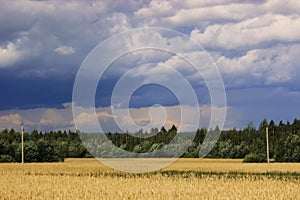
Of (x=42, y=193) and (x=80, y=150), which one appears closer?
(x=42, y=193)

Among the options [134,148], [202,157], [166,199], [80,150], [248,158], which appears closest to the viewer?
[166,199]

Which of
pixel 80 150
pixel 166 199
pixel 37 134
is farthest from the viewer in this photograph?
pixel 37 134

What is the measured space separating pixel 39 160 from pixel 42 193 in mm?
61762

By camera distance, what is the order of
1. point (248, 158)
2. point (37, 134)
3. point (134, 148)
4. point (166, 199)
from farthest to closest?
1. point (37, 134)
2. point (134, 148)
3. point (248, 158)
4. point (166, 199)

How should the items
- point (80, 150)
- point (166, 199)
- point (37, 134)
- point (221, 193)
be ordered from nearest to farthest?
point (166, 199), point (221, 193), point (80, 150), point (37, 134)

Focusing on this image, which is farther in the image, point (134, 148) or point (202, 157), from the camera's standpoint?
point (202, 157)

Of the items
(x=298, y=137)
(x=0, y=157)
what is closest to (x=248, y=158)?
A: (x=298, y=137)

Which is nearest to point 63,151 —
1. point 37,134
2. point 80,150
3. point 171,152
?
point 80,150

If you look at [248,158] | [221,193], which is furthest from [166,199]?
[248,158]

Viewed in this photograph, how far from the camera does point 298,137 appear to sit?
84.9 meters

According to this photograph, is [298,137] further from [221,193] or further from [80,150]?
[221,193]

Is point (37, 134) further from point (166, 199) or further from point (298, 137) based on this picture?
point (166, 199)

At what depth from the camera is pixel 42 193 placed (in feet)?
76.8

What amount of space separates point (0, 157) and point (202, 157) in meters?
34.0
